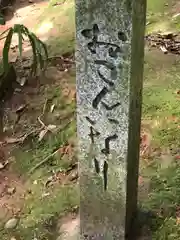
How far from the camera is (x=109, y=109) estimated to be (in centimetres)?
252

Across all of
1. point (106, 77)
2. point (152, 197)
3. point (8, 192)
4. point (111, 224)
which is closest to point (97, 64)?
point (106, 77)

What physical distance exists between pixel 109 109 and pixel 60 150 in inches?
58.9

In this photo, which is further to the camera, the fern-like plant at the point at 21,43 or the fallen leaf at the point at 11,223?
the fern-like plant at the point at 21,43

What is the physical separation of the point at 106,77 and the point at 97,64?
3.1 inches

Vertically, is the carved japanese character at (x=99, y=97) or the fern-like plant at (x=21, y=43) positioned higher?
the carved japanese character at (x=99, y=97)

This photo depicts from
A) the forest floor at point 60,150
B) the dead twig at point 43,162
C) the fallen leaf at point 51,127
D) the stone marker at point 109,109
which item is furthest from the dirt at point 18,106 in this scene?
the stone marker at point 109,109

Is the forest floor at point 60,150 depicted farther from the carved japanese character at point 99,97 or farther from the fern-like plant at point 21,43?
the carved japanese character at point 99,97

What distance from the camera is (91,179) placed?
282cm

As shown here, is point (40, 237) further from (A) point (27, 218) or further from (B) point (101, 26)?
(B) point (101, 26)

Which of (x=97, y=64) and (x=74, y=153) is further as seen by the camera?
(x=74, y=153)

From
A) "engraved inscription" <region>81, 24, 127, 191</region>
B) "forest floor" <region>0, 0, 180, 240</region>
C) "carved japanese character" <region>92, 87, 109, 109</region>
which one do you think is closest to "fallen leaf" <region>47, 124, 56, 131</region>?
"forest floor" <region>0, 0, 180, 240</region>

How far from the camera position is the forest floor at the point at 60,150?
333 cm

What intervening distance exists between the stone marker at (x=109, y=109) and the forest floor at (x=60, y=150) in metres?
0.36

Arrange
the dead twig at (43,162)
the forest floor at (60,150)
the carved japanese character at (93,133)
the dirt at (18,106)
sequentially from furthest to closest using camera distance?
1. the dead twig at (43,162)
2. the dirt at (18,106)
3. the forest floor at (60,150)
4. the carved japanese character at (93,133)
